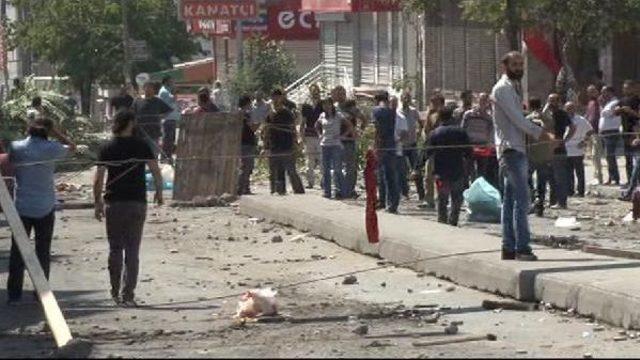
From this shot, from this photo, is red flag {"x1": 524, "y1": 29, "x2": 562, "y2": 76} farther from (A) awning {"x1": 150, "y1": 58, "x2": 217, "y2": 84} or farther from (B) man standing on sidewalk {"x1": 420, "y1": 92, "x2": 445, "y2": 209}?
(A) awning {"x1": 150, "y1": 58, "x2": 217, "y2": 84}

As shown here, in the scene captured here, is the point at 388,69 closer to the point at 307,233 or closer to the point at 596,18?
the point at 596,18

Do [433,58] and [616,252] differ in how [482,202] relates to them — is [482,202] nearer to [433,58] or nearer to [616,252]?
[616,252]

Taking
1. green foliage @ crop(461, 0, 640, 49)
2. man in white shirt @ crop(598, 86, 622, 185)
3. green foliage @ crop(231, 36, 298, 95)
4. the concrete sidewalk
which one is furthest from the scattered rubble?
green foliage @ crop(231, 36, 298, 95)

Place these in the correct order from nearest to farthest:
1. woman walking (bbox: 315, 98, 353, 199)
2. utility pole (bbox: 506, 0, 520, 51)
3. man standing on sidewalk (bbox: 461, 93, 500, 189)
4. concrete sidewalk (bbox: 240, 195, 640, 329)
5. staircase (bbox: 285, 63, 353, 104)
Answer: concrete sidewalk (bbox: 240, 195, 640, 329) < man standing on sidewalk (bbox: 461, 93, 500, 189) < woman walking (bbox: 315, 98, 353, 199) < utility pole (bbox: 506, 0, 520, 51) < staircase (bbox: 285, 63, 353, 104)

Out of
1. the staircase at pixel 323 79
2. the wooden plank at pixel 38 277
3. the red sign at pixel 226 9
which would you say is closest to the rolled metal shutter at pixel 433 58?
the staircase at pixel 323 79

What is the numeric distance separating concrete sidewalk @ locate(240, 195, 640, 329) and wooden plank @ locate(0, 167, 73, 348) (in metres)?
3.71

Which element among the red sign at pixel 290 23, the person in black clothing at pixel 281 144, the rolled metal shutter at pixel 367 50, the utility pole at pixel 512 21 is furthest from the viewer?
the red sign at pixel 290 23

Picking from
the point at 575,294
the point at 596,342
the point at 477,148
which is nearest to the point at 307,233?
the point at 477,148

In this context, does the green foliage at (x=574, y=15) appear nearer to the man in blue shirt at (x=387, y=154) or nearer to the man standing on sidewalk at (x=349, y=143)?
the man standing on sidewalk at (x=349, y=143)

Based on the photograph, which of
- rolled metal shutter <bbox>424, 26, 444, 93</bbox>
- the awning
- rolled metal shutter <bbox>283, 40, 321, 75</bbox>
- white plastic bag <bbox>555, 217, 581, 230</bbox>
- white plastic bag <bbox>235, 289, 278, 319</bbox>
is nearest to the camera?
white plastic bag <bbox>235, 289, 278, 319</bbox>

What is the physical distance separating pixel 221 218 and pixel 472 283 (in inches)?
391

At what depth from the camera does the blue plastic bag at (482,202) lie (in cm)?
2288

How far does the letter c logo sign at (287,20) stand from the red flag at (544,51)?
22.4 m

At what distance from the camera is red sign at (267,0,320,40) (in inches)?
2511
